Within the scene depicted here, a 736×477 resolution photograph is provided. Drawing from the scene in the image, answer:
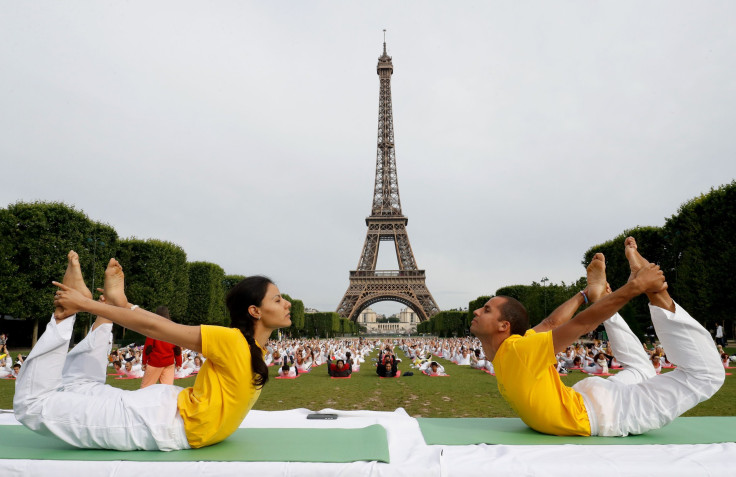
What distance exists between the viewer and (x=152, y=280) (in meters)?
30.2

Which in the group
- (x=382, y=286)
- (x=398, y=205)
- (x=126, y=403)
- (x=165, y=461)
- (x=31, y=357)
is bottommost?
(x=165, y=461)

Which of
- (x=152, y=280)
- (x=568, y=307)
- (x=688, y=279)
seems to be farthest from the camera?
(x=152, y=280)

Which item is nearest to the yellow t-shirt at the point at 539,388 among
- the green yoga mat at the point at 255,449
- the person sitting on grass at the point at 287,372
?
the green yoga mat at the point at 255,449

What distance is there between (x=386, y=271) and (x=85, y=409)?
5905 cm

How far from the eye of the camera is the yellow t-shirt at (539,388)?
9.36 ft

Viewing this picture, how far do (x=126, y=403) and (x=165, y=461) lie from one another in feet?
1.39

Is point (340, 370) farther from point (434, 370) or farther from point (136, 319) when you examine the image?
point (136, 319)

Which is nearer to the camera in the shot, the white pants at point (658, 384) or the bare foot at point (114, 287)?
the white pants at point (658, 384)

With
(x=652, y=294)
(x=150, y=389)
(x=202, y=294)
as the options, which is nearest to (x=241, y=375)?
(x=150, y=389)

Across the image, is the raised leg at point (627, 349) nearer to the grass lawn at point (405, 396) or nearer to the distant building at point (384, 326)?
the grass lawn at point (405, 396)

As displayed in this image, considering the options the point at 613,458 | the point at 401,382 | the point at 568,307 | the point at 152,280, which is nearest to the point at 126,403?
the point at 613,458

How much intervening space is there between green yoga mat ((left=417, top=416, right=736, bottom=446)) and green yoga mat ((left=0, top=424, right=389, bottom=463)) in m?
0.49

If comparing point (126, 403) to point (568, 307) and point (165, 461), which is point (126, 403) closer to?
point (165, 461)

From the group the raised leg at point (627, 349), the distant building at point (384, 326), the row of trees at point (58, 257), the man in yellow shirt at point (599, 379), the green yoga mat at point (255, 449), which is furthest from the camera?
the distant building at point (384, 326)
